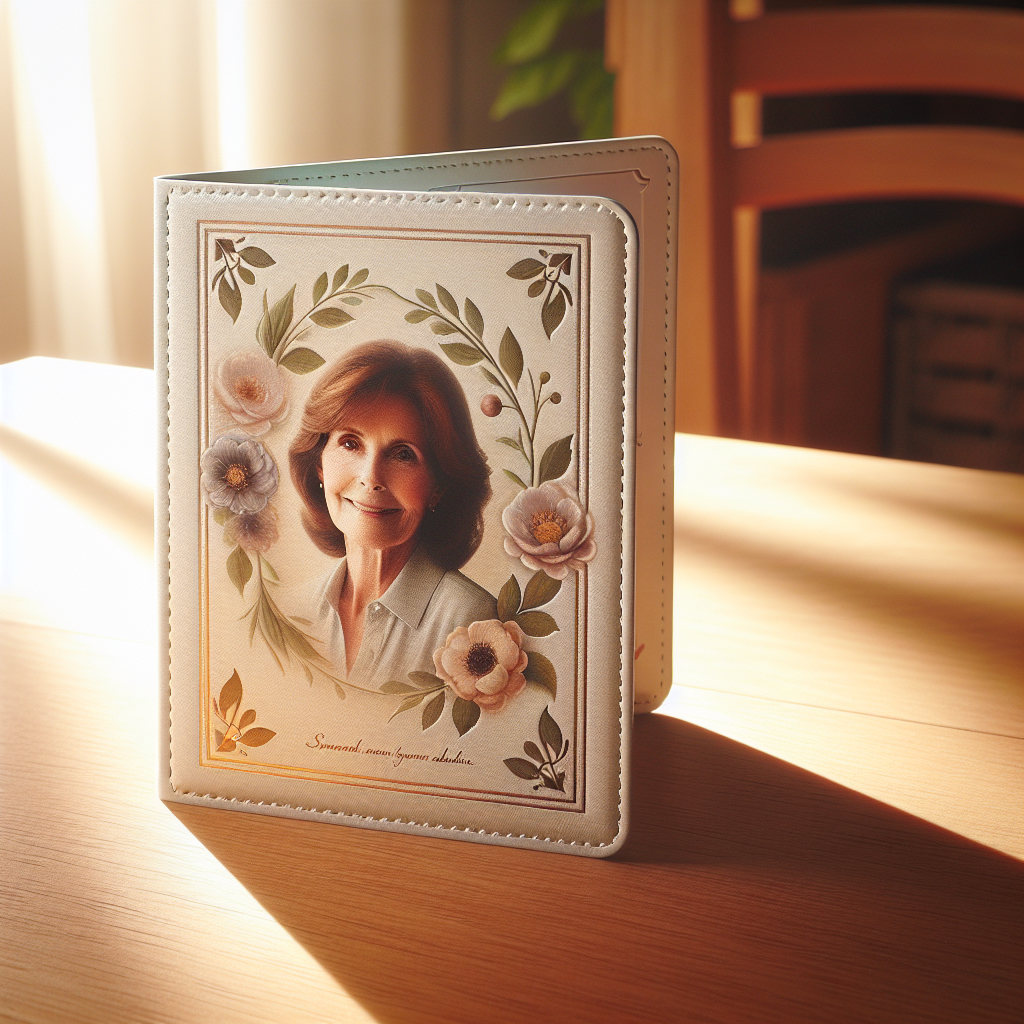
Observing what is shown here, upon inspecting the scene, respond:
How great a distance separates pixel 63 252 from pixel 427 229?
5.82 ft

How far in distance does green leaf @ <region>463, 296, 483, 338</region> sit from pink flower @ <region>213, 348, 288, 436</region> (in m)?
0.08

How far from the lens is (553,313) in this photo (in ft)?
1.36

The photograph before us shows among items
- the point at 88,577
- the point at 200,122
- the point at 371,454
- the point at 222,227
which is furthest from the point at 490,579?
the point at 200,122

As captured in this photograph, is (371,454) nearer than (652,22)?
Yes

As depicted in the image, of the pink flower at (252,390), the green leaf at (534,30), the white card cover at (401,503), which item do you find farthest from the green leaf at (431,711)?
the green leaf at (534,30)

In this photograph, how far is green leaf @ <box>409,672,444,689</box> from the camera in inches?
17.4

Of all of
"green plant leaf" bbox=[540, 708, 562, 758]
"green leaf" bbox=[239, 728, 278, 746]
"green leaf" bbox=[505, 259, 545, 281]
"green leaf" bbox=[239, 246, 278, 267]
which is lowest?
"green leaf" bbox=[239, 728, 278, 746]

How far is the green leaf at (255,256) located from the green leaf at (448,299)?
0.21ft

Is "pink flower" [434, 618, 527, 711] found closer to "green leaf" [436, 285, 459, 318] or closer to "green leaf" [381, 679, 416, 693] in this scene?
"green leaf" [381, 679, 416, 693]

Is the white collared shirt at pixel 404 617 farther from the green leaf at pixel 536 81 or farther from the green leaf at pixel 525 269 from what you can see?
the green leaf at pixel 536 81

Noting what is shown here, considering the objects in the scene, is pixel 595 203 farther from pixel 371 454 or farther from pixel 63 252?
pixel 63 252

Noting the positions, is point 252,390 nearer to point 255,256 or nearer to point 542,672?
point 255,256

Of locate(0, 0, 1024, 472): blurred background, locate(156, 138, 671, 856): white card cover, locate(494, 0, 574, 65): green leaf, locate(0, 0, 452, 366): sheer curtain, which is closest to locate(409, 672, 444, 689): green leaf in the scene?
locate(156, 138, 671, 856): white card cover

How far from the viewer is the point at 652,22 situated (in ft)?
3.74
